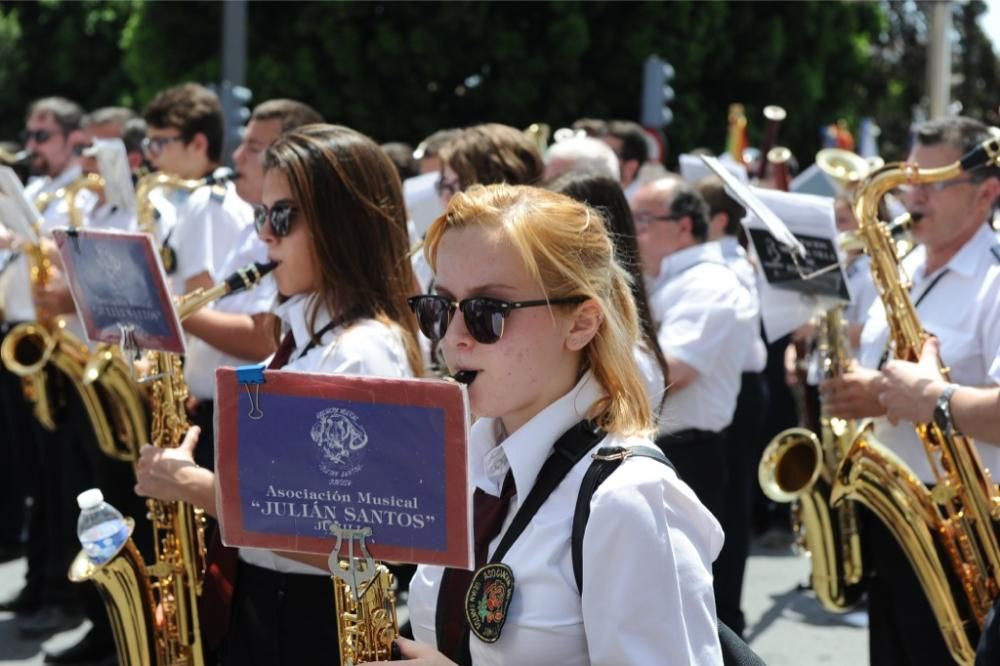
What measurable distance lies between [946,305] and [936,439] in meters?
0.44

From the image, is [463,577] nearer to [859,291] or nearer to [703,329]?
[703,329]

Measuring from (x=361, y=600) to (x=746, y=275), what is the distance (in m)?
4.03

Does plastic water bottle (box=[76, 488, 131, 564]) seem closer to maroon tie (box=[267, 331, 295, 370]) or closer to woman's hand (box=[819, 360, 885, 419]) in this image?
maroon tie (box=[267, 331, 295, 370])

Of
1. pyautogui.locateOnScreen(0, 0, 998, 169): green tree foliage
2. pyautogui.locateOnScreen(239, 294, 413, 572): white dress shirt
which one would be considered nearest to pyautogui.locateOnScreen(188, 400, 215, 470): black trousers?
pyautogui.locateOnScreen(239, 294, 413, 572): white dress shirt

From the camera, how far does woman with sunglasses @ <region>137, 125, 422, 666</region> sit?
10.9 ft

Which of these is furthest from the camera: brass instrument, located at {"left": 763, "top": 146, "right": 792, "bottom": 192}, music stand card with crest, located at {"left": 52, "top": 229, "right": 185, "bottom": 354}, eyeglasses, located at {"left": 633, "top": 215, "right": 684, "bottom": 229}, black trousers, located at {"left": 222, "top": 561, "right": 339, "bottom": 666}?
brass instrument, located at {"left": 763, "top": 146, "right": 792, "bottom": 192}

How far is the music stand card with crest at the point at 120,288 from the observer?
3674 millimetres

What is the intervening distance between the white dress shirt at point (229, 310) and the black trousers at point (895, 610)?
6.77 feet

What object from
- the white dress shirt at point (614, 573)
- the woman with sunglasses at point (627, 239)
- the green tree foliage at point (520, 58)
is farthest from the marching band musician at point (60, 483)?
the green tree foliage at point (520, 58)

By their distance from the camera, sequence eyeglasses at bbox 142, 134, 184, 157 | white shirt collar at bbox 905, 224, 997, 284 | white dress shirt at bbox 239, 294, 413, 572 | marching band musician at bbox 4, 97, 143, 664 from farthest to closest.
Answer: eyeglasses at bbox 142, 134, 184, 157
marching band musician at bbox 4, 97, 143, 664
white shirt collar at bbox 905, 224, 997, 284
white dress shirt at bbox 239, 294, 413, 572

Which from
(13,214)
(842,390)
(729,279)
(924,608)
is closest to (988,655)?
(924,608)

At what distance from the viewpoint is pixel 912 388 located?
3791 mm

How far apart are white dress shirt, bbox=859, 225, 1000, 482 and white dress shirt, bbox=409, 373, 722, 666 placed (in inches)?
78.2

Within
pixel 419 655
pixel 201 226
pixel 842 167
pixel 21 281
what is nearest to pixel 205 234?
pixel 201 226
